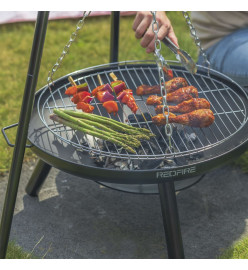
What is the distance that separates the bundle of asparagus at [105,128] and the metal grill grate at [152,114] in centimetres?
6

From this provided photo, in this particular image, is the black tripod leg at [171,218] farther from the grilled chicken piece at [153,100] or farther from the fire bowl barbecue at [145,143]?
the grilled chicken piece at [153,100]

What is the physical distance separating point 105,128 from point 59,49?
2958 millimetres

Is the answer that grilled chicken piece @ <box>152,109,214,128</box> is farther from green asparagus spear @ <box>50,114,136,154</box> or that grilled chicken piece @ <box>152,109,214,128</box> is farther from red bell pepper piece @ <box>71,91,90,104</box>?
red bell pepper piece @ <box>71,91,90,104</box>

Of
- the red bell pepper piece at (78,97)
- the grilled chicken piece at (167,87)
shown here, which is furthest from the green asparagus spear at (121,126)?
the grilled chicken piece at (167,87)

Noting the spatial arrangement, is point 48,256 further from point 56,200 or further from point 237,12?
point 237,12

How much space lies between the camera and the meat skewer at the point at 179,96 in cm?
318

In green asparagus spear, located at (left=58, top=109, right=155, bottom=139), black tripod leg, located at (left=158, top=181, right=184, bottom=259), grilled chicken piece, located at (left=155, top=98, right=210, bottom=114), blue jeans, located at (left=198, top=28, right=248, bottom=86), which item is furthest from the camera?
blue jeans, located at (left=198, top=28, right=248, bottom=86)

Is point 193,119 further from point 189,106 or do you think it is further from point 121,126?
point 121,126

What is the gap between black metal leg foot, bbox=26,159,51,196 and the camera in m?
3.48

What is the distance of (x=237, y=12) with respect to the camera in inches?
163

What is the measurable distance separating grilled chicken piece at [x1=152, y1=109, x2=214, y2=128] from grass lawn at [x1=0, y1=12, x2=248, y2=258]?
6.27ft

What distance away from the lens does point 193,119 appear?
2943 mm

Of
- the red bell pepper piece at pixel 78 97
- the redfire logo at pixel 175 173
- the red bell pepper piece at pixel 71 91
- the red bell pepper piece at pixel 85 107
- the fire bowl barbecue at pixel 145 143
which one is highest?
the red bell pepper piece at pixel 71 91

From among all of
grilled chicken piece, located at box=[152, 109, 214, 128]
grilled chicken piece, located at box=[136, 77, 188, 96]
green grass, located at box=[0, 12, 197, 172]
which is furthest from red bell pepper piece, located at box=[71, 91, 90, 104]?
green grass, located at box=[0, 12, 197, 172]
